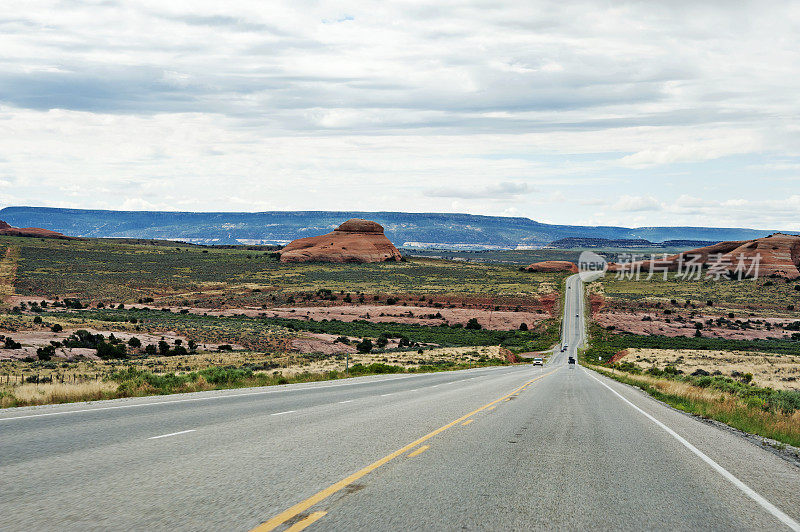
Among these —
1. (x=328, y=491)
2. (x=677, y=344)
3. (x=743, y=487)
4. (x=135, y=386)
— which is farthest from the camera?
(x=677, y=344)

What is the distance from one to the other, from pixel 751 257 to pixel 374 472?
14469cm

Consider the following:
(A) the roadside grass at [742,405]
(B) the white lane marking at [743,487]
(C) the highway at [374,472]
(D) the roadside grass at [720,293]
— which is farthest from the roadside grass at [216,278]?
(B) the white lane marking at [743,487]

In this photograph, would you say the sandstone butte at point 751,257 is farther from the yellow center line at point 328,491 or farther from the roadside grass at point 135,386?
the yellow center line at point 328,491

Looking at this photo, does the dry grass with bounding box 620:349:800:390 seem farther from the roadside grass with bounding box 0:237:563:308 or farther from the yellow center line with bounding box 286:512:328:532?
the roadside grass with bounding box 0:237:563:308

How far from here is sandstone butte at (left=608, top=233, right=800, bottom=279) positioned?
12300 cm

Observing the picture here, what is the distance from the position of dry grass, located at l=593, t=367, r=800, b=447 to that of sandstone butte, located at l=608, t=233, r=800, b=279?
120 m

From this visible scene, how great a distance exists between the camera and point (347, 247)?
15862 centimetres

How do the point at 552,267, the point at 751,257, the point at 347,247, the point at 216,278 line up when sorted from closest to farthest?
1. the point at 216,278
2. the point at 751,257
3. the point at 347,247
4. the point at 552,267

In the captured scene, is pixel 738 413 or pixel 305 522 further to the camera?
pixel 738 413

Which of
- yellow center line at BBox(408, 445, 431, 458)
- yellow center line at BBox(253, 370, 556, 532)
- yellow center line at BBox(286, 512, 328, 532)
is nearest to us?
yellow center line at BBox(286, 512, 328, 532)

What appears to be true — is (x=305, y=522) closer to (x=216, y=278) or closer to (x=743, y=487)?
(x=743, y=487)

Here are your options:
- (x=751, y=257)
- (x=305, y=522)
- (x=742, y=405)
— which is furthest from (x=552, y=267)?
(x=305, y=522)

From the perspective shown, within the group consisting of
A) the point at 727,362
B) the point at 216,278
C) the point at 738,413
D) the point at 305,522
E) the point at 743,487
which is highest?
the point at 305,522

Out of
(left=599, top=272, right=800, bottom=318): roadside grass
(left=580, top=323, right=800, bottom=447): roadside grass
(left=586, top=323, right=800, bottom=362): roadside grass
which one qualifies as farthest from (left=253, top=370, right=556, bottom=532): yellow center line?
(left=599, top=272, right=800, bottom=318): roadside grass
